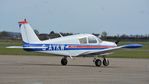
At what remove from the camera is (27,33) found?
103ft

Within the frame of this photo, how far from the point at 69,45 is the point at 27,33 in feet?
9.33

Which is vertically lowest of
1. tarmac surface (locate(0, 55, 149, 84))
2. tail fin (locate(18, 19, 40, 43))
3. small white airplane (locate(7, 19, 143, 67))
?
tarmac surface (locate(0, 55, 149, 84))

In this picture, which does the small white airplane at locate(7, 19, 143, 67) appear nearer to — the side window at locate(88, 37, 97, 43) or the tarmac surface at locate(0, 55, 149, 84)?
the side window at locate(88, 37, 97, 43)

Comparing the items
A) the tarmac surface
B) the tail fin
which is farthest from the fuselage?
the tarmac surface

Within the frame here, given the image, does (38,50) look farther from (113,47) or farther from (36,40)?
(113,47)

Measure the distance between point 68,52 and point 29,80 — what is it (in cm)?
1243

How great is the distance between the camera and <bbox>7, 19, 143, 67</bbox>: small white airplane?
30625 millimetres

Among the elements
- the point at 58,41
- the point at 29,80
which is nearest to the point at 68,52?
the point at 58,41

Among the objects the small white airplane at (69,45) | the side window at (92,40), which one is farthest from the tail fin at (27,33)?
the side window at (92,40)

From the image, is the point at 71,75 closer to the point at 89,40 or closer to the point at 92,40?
the point at 89,40

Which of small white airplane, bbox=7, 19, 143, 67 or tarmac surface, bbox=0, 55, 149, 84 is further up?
small white airplane, bbox=7, 19, 143, 67

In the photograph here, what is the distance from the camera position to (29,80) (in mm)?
18953

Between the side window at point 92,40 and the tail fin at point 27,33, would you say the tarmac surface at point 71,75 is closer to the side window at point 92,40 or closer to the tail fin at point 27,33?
the tail fin at point 27,33

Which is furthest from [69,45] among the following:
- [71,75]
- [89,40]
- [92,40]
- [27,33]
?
[71,75]
